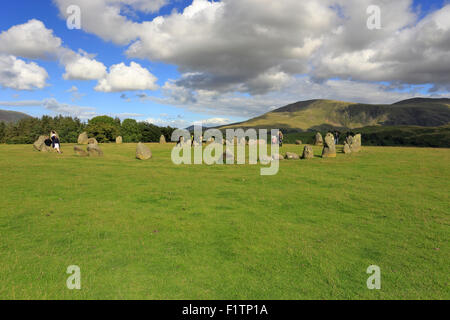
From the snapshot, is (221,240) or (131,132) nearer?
(221,240)

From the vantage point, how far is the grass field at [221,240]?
4684mm

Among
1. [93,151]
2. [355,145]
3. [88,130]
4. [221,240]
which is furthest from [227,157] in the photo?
[88,130]

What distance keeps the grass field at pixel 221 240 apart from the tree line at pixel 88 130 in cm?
4757

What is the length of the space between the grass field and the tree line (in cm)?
4757

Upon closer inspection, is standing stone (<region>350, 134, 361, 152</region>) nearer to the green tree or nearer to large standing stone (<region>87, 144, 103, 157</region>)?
large standing stone (<region>87, 144, 103, 157</region>)

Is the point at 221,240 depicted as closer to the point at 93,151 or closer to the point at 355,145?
the point at 93,151

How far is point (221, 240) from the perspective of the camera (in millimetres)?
6652

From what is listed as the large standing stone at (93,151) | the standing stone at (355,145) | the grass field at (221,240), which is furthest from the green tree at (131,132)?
the grass field at (221,240)

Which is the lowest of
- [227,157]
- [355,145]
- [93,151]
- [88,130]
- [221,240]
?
[221,240]

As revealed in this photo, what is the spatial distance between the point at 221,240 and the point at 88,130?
56.4m

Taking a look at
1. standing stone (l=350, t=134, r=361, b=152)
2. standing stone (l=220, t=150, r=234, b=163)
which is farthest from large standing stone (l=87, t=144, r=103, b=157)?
standing stone (l=350, t=134, r=361, b=152)

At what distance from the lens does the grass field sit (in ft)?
15.4
